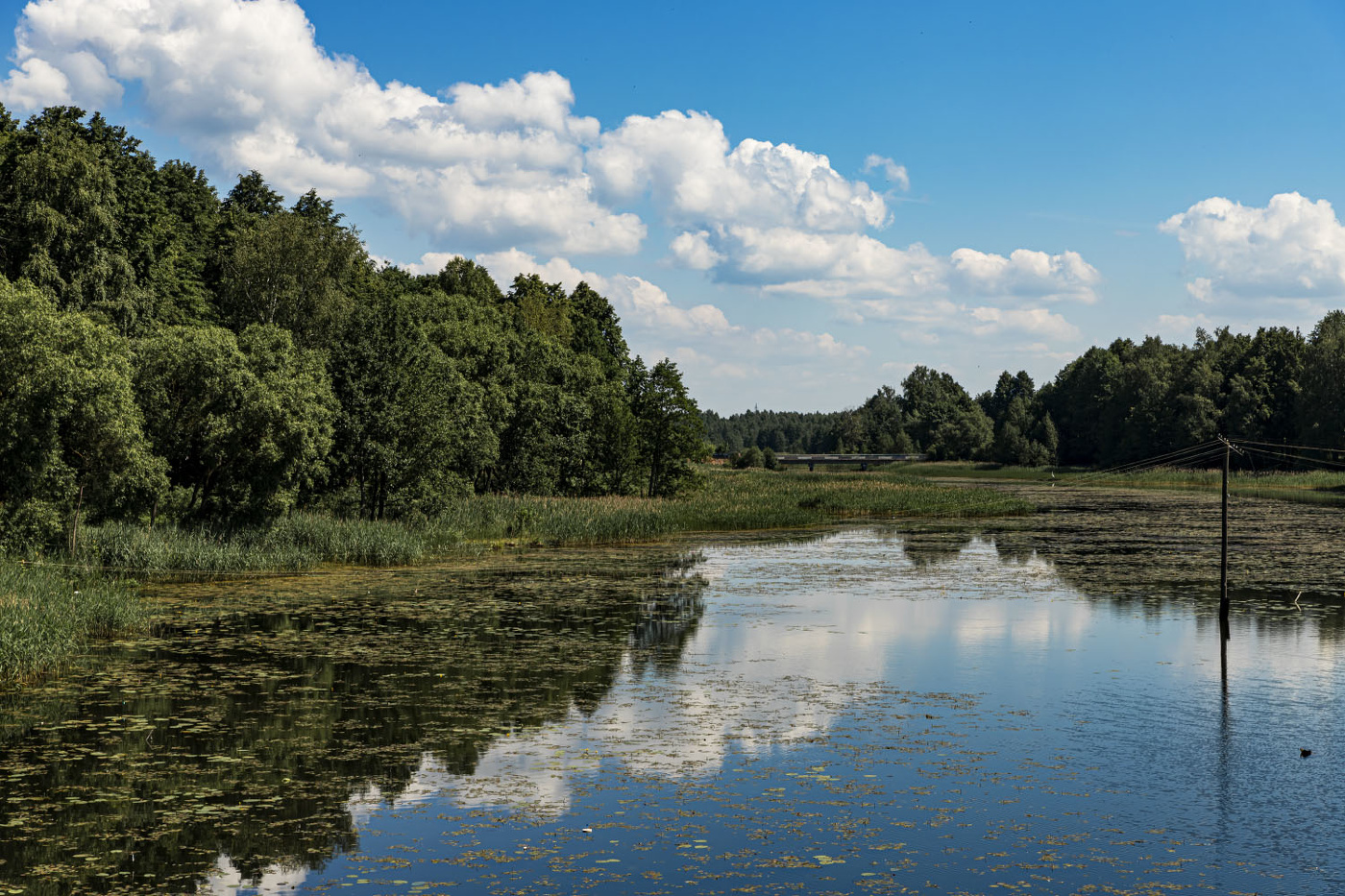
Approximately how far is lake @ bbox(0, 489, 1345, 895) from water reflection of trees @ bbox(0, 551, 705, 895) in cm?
7

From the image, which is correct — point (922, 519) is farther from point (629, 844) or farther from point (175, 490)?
point (629, 844)

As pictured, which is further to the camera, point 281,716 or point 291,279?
point 291,279

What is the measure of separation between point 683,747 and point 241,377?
26.1 m

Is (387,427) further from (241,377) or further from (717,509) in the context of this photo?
(717,509)

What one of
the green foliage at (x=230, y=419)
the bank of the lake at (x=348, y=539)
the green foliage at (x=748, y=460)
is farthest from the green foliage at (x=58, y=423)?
the green foliage at (x=748, y=460)

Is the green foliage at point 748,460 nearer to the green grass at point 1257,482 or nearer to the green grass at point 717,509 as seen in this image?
the green grass at point 1257,482

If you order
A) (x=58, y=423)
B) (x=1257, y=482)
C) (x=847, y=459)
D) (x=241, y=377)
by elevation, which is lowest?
(x=1257, y=482)

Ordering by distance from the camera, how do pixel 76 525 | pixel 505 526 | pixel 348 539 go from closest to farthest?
pixel 76 525, pixel 348 539, pixel 505 526

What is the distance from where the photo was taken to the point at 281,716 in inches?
694

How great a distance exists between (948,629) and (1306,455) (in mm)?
103509

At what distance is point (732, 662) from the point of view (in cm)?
2248

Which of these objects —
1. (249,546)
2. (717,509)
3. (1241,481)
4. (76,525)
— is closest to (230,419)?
(249,546)

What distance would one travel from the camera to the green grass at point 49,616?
65.1ft

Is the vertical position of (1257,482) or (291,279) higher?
(291,279)
